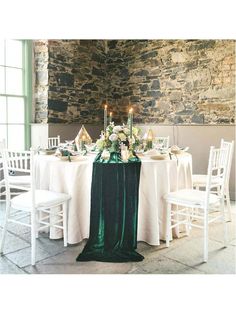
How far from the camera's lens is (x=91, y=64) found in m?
6.01

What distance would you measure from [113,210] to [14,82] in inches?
128

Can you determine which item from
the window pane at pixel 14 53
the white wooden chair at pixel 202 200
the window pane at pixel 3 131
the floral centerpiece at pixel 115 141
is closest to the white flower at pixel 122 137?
the floral centerpiece at pixel 115 141

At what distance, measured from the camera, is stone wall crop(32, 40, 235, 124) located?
16.4 feet

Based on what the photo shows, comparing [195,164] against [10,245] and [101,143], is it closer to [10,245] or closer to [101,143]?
[101,143]

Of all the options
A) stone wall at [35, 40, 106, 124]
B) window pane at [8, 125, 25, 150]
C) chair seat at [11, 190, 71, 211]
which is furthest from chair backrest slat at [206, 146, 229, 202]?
window pane at [8, 125, 25, 150]

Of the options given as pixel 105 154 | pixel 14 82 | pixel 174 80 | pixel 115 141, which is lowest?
pixel 105 154

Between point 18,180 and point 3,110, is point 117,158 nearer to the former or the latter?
point 18,180

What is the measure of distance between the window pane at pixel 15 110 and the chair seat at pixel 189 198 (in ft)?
10.4

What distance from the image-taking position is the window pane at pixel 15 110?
502 centimetres

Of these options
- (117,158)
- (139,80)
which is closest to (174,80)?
(139,80)

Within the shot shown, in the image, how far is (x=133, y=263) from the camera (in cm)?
265
